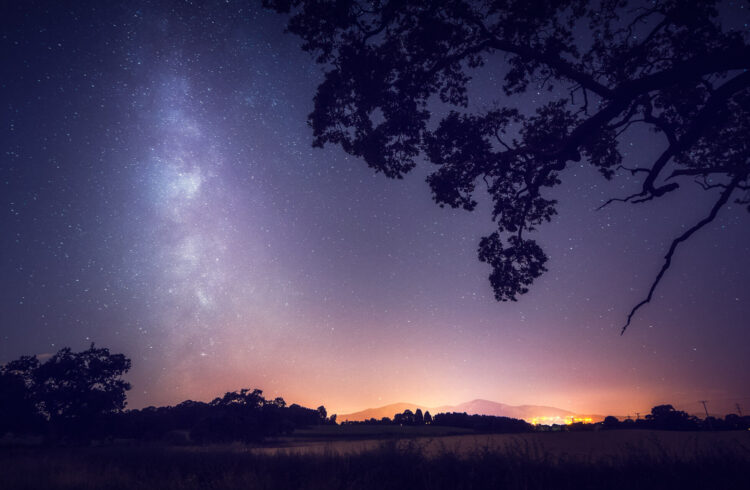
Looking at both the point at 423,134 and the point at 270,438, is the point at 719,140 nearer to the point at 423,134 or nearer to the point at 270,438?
the point at 423,134

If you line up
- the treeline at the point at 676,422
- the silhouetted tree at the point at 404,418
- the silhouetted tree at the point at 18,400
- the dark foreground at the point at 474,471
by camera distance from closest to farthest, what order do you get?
the dark foreground at the point at 474,471, the silhouetted tree at the point at 18,400, the treeline at the point at 676,422, the silhouetted tree at the point at 404,418

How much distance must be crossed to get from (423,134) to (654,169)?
5.70 m

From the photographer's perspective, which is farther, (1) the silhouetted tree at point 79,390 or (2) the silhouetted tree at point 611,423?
(2) the silhouetted tree at point 611,423

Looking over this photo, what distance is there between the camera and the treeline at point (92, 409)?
41.6 meters

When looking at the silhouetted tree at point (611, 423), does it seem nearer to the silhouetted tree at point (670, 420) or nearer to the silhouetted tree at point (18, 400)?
the silhouetted tree at point (670, 420)

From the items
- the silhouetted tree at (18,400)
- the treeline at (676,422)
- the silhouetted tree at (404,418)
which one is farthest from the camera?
the silhouetted tree at (404,418)

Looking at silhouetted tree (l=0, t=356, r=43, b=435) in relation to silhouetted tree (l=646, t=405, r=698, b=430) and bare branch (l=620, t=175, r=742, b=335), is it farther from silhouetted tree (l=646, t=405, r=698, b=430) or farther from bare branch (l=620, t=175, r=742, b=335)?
silhouetted tree (l=646, t=405, r=698, b=430)

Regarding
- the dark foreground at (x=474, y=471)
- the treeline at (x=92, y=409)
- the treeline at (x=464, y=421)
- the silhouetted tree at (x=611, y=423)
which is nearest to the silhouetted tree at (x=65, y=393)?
the treeline at (x=92, y=409)

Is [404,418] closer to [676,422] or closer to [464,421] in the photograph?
[464,421]

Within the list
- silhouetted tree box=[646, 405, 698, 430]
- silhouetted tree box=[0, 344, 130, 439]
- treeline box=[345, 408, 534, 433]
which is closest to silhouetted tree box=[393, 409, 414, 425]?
treeline box=[345, 408, 534, 433]

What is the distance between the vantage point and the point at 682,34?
9.39 m

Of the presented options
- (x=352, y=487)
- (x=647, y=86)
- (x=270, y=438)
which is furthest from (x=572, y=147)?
(x=270, y=438)

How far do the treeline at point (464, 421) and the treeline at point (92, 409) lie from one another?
3528 cm

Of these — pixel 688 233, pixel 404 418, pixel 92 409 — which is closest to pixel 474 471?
pixel 688 233
